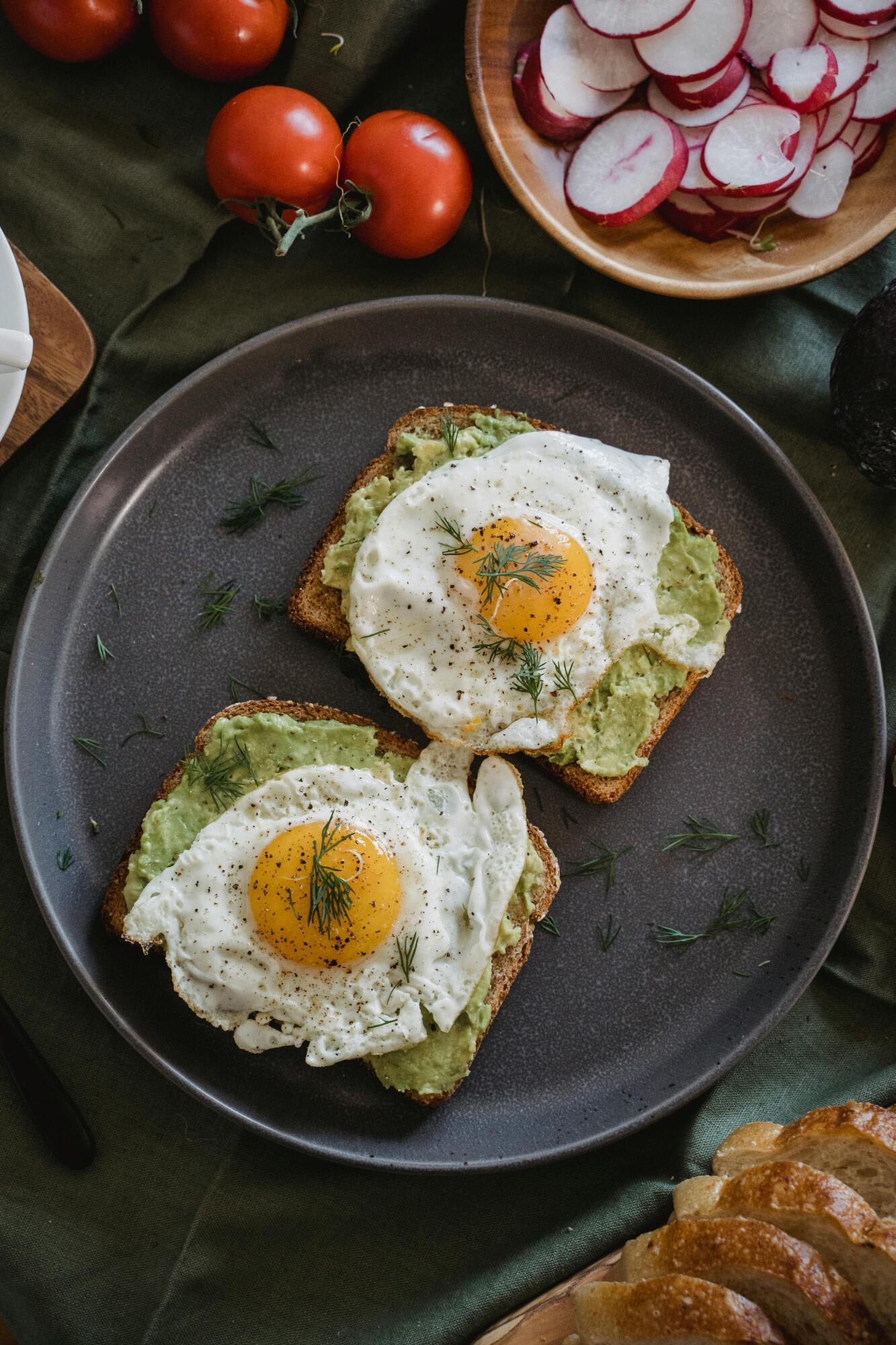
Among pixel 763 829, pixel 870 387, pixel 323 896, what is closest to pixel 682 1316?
pixel 323 896

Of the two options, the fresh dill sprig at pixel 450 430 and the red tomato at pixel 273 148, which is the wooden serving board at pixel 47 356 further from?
the fresh dill sprig at pixel 450 430

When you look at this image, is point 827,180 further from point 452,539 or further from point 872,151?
point 452,539

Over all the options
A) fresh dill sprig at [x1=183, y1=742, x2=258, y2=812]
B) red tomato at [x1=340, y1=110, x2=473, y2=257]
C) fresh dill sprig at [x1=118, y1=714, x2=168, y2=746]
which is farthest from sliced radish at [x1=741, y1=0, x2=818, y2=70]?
fresh dill sprig at [x1=118, y1=714, x2=168, y2=746]

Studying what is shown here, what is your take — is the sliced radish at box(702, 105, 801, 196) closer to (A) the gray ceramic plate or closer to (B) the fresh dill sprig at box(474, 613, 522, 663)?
(A) the gray ceramic plate

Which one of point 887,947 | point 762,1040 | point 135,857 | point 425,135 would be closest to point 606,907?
point 762,1040

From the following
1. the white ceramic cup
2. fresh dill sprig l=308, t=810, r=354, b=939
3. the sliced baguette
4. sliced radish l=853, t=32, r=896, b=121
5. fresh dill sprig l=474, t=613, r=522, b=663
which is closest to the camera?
the sliced baguette

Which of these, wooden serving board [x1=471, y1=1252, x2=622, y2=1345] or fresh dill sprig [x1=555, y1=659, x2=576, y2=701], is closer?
wooden serving board [x1=471, y1=1252, x2=622, y2=1345]
